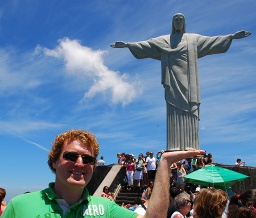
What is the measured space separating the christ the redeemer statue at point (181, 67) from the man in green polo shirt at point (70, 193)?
14.7 m

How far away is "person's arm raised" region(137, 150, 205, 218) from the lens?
2.17m

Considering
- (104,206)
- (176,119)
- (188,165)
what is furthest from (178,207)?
(176,119)

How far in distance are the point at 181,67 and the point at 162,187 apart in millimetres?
15823

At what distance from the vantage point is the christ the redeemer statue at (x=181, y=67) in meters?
17.2

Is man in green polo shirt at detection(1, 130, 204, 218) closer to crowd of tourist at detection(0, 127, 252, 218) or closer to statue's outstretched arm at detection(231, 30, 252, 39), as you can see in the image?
crowd of tourist at detection(0, 127, 252, 218)

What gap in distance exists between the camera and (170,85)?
694 inches

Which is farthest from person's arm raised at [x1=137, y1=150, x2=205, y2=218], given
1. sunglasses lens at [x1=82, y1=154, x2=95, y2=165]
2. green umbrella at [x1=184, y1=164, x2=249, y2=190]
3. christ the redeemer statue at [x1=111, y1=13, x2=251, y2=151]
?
christ the redeemer statue at [x1=111, y1=13, x2=251, y2=151]

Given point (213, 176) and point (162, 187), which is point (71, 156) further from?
point (213, 176)

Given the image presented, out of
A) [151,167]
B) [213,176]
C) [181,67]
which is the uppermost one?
[181,67]

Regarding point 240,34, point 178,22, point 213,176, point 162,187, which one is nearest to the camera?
point 162,187

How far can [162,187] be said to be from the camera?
2.19 meters

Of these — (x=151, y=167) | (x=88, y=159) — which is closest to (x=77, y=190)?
(x=88, y=159)

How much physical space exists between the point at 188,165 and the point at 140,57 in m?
6.00

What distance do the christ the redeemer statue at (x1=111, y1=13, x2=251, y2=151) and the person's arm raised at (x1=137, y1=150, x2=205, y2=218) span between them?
14.8 m
